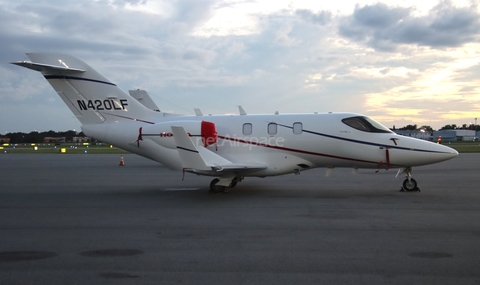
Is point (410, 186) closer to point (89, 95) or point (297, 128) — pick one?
point (297, 128)

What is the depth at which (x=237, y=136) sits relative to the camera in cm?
1689

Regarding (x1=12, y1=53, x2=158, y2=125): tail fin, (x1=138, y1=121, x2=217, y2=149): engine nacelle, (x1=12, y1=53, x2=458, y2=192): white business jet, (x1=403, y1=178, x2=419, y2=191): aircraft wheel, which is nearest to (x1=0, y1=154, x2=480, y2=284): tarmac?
(x1=403, y1=178, x2=419, y2=191): aircraft wheel

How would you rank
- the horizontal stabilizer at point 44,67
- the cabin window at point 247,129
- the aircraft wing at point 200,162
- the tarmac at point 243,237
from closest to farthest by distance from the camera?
the tarmac at point 243,237
the aircraft wing at point 200,162
the horizontal stabilizer at point 44,67
the cabin window at point 247,129

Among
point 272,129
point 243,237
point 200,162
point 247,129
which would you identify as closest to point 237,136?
point 247,129

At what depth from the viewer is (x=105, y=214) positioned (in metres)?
12.1

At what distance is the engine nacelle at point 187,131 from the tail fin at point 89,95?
1.07 m

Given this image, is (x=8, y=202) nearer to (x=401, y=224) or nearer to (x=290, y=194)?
(x=290, y=194)

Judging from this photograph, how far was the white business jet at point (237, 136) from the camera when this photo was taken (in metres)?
15.9

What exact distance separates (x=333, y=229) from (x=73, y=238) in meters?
5.22

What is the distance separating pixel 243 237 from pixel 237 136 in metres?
8.12

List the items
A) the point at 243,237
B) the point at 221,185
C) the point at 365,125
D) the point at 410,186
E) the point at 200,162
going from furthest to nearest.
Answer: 1. the point at 365,125
2. the point at 410,186
3. the point at 221,185
4. the point at 200,162
5. the point at 243,237

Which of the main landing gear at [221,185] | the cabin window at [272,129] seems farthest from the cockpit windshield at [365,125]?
the main landing gear at [221,185]

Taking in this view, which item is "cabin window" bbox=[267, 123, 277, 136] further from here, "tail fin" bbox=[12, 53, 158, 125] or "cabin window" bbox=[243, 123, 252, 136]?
"tail fin" bbox=[12, 53, 158, 125]

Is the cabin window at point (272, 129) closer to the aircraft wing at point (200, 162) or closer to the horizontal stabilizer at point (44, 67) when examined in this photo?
the aircraft wing at point (200, 162)
